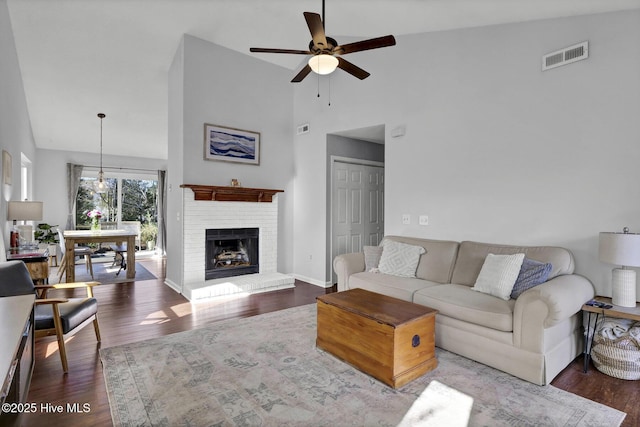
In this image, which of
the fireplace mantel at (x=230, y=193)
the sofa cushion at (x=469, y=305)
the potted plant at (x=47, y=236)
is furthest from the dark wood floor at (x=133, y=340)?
the potted plant at (x=47, y=236)

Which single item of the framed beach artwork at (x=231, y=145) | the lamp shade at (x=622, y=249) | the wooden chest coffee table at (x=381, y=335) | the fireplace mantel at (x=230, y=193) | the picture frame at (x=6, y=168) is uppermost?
the framed beach artwork at (x=231, y=145)

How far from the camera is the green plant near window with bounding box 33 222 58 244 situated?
23.2 feet

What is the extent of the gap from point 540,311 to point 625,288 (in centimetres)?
82

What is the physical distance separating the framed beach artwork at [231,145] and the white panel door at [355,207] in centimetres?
138

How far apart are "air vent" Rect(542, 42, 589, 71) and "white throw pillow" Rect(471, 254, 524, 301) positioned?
182 centimetres

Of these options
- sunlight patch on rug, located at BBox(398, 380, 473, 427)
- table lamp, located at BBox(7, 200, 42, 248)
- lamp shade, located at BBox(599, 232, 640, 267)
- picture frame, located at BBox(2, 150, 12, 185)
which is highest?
picture frame, located at BBox(2, 150, 12, 185)

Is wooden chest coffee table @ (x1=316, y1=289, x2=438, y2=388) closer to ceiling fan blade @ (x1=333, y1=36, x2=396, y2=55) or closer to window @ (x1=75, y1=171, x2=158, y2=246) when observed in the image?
ceiling fan blade @ (x1=333, y1=36, x2=396, y2=55)

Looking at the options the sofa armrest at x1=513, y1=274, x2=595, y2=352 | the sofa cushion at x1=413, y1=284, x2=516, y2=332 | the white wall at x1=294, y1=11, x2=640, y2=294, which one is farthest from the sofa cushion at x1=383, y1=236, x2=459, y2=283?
the sofa armrest at x1=513, y1=274, x2=595, y2=352

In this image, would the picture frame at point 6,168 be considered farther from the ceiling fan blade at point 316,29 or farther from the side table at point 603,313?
the side table at point 603,313

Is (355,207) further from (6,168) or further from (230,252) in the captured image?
(6,168)

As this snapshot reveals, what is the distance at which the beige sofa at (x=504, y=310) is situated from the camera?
2.35 m

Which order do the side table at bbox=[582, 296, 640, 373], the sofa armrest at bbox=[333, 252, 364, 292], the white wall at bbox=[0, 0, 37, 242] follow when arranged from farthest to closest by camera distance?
the sofa armrest at bbox=[333, 252, 364, 292], the white wall at bbox=[0, 0, 37, 242], the side table at bbox=[582, 296, 640, 373]

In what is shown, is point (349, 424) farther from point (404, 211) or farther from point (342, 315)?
point (404, 211)

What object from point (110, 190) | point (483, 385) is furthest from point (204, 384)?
point (110, 190)
